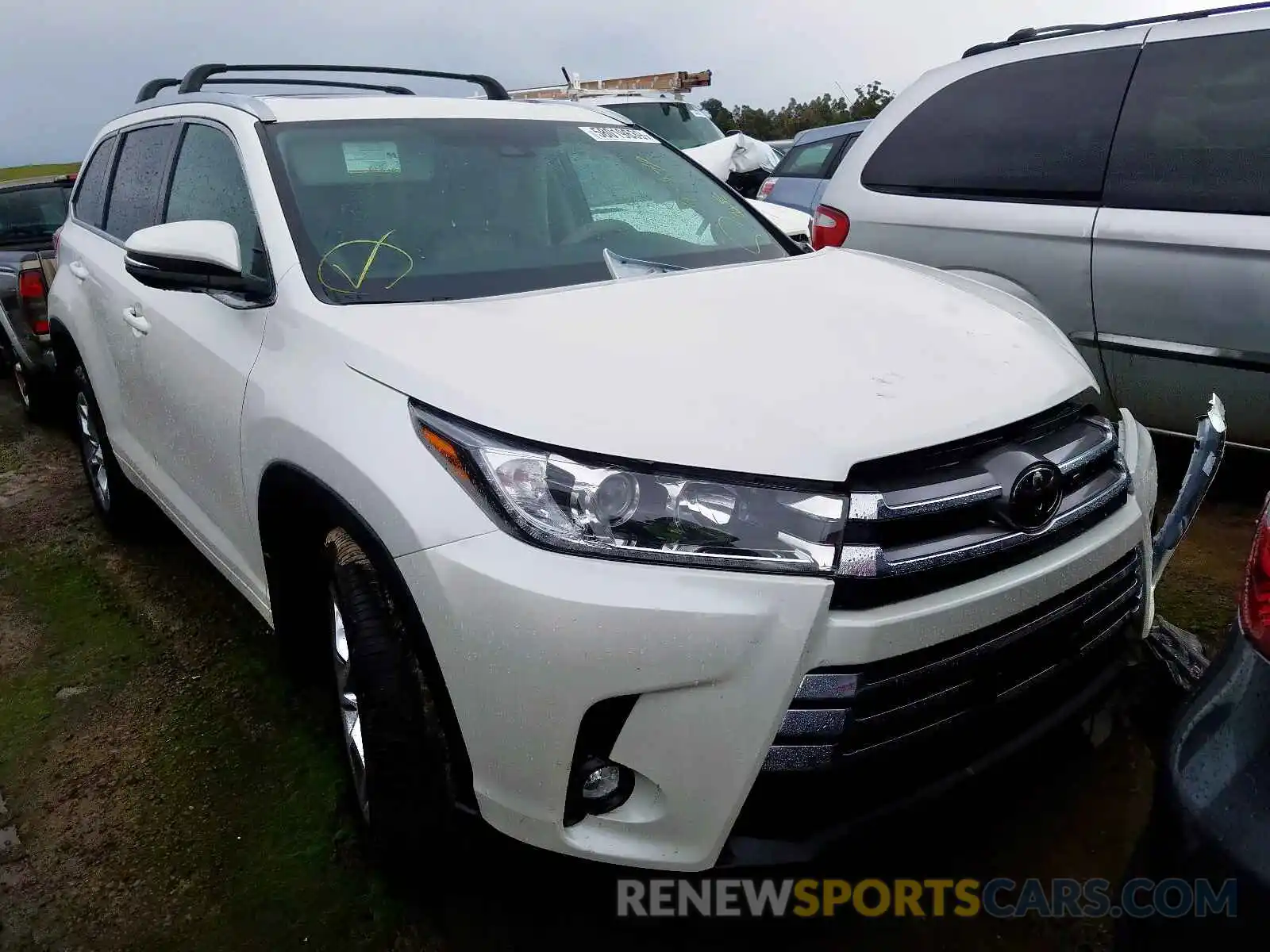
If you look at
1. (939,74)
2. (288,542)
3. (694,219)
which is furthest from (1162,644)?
(939,74)

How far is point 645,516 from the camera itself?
62.1 inches

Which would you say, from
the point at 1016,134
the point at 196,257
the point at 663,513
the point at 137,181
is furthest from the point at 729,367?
the point at 137,181

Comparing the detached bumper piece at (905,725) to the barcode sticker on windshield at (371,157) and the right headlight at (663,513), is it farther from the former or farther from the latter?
the barcode sticker on windshield at (371,157)

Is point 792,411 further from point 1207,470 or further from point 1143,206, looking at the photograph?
point 1143,206

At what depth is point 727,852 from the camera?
159cm

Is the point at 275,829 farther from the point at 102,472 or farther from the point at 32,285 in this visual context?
the point at 32,285

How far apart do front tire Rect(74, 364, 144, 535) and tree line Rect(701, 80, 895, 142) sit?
25.2m

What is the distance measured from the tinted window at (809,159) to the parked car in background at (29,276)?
5.55 m

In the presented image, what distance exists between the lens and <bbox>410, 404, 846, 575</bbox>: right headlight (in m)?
1.55

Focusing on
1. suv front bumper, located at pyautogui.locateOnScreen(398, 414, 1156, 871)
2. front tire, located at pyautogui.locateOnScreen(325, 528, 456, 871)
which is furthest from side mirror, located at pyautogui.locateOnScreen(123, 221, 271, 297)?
suv front bumper, located at pyautogui.locateOnScreen(398, 414, 1156, 871)

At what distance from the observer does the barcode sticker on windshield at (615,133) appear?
310cm

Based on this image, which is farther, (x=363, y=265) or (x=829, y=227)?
(x=829, y=227)

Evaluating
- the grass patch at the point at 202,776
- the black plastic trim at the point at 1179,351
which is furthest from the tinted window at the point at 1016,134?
the grass patch at the point at 202,776

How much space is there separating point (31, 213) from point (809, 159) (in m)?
6.01
